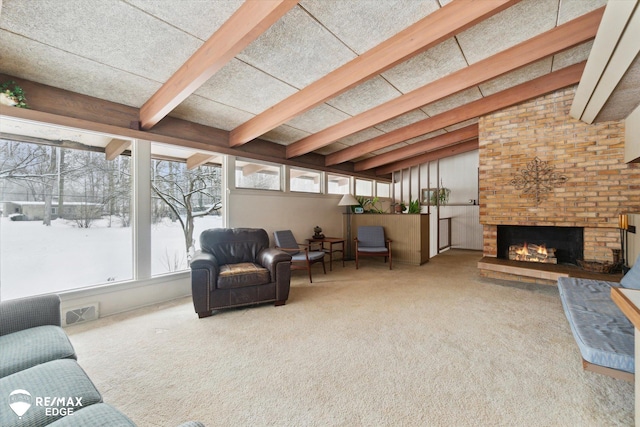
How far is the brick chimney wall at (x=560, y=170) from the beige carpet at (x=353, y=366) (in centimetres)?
128

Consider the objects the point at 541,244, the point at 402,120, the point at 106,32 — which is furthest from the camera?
the point at 402,120

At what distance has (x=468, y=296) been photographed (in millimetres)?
3422

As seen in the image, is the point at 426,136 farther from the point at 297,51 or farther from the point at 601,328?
the point at 601,328

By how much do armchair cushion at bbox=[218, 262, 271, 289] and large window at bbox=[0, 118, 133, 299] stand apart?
1.24 meters

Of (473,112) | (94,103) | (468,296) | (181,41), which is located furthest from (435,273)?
(94,103)

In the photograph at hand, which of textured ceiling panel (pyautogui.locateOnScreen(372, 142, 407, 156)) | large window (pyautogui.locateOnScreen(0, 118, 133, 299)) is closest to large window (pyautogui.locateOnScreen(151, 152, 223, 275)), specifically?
large window (pyautogui.locateOnScreen(0, 118, 133, 299))

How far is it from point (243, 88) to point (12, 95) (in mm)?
2000

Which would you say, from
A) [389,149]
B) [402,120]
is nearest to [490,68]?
[402,120]

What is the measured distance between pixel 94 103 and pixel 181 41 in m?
1.52

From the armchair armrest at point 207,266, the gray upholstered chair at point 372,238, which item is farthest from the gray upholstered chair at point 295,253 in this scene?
the armchair armrest at point 207,266

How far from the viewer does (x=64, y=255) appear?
2.74m

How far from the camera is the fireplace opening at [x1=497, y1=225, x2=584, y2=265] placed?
3.86m

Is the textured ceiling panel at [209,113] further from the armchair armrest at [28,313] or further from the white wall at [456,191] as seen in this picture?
the white wall at [456,191]

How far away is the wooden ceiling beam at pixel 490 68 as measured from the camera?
243cm
